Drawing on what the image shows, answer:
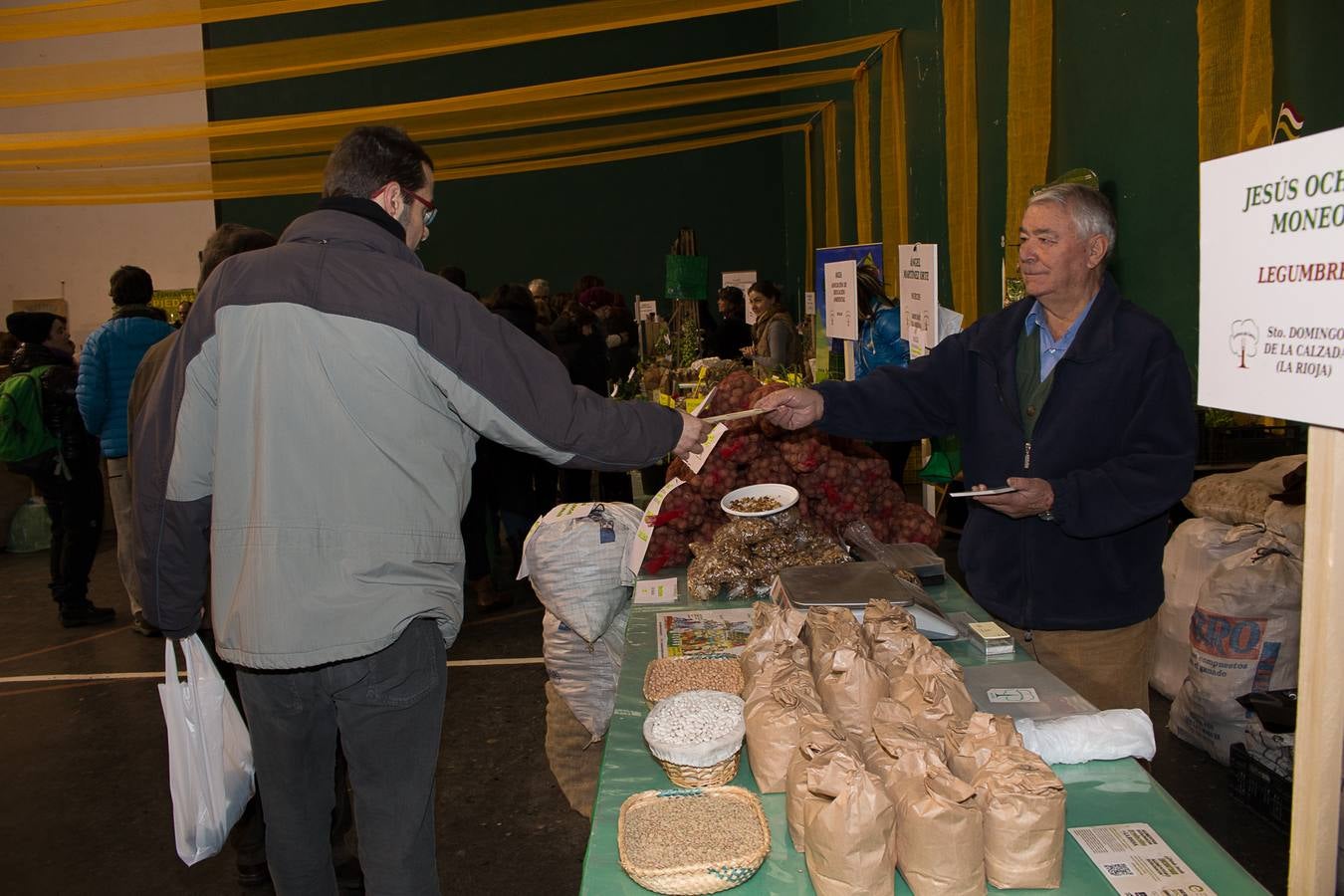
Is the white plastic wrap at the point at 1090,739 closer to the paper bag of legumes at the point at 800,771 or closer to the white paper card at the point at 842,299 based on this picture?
the paper bag of legumes at the point at 800,771

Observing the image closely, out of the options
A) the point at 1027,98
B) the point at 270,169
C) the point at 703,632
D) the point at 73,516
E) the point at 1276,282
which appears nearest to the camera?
the point at 1276,282

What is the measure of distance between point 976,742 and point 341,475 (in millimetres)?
1074

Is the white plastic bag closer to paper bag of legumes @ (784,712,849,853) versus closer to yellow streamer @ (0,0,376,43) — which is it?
paper bag of legumes @ (784,712,849,853)

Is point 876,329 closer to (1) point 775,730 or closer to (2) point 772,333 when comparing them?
(2) point 772,333

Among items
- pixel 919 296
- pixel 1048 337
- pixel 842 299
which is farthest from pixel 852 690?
pixel 842 299

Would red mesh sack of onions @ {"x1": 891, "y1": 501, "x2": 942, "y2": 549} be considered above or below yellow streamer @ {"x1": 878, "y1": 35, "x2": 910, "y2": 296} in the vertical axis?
below

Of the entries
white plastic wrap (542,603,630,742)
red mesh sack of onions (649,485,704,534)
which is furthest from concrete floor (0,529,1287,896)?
red mesh sack of onions (649,485,704,534)

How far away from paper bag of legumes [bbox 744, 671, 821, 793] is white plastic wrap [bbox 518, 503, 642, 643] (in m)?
1.20

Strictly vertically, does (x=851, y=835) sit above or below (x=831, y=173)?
below

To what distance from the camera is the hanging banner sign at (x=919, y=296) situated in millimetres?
3527

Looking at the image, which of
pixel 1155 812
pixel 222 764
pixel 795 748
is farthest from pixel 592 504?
pixel 1155 812

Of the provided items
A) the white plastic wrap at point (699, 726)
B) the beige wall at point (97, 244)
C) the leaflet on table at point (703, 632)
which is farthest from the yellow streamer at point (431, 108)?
the beige wall at point (97, 244)

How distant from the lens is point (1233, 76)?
3092 mm

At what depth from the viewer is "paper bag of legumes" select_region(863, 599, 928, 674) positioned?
5.74 feet
